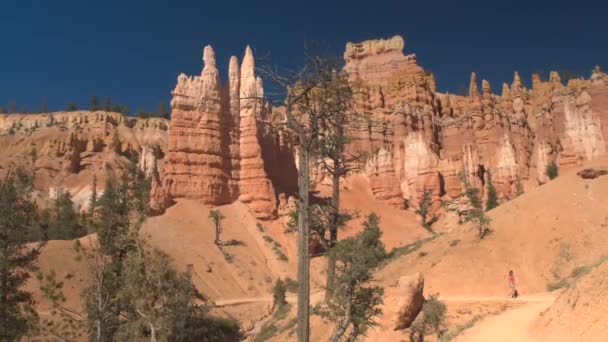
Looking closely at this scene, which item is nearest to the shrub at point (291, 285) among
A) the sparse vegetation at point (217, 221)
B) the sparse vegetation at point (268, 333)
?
the sparse vegetation at point (217, 221)

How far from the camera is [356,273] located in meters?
14.7

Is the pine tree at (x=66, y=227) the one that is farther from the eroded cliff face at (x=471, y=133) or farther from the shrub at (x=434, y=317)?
the shrub at (x=434, y=317)

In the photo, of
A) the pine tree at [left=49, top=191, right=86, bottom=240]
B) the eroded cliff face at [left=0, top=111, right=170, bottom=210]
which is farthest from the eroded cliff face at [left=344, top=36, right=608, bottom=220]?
the eroded cliff face at [left=0, top=111, right=170, bottom=210]

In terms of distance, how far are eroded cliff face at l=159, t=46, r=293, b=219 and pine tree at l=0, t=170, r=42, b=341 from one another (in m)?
37.5

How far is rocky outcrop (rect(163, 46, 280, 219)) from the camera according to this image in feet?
192

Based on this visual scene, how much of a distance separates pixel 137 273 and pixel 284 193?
4560 cm

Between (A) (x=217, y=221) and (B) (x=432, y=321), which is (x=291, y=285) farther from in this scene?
(B) (x=432, y=321)

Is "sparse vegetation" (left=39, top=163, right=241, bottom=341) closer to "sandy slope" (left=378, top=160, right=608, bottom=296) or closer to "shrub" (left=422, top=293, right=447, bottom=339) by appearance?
"shrub" (left=422, top=293, right=447, bottom=339)

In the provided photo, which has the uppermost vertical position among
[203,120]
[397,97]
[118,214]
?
[397,97]

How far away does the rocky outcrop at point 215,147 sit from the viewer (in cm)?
5847

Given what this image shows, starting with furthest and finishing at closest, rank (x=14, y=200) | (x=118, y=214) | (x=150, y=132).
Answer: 1. (x=150, y=132)
2. (x=118, y=214)
3. (x=14, y=200)

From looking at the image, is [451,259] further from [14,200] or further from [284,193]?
[284,193]

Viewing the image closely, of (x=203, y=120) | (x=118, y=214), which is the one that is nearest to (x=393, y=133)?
(x=203, y=120)

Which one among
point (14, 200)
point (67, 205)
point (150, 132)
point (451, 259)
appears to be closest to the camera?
point (14, 200)
